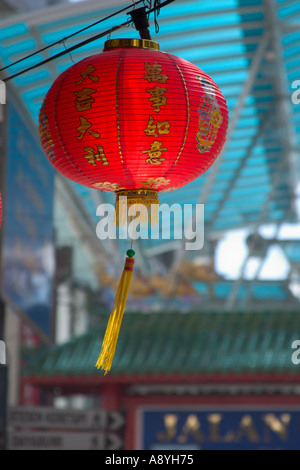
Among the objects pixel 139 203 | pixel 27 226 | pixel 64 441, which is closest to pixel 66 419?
pixel 64 441

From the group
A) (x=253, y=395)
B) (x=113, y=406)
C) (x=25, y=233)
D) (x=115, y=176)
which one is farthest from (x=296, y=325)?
(x=115, y=176)

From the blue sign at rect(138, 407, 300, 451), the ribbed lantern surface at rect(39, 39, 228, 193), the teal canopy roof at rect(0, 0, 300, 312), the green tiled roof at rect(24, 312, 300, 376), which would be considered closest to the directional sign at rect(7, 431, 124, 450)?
the green tiled roof at rect(24, 312, 300, 376)

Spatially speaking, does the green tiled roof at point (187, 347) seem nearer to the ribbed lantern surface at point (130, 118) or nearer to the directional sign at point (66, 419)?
the directional sign at point (66, 419)

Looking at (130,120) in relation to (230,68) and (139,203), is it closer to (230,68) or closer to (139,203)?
(139,203)

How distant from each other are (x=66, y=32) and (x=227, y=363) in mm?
4697

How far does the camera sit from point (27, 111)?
1262 centimetres

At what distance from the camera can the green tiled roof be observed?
12.1m

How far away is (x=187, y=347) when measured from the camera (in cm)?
1266

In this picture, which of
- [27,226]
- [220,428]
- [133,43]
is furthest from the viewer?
[220,428]

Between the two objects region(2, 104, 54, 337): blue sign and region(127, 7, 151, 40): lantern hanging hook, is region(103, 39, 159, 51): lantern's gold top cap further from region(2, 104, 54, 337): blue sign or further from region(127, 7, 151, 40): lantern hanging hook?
region(2, 104, 54, 337): blue sign

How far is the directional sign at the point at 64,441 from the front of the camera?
1056cm

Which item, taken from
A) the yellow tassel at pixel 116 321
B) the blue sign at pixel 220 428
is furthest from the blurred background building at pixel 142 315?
the yellow tassel at pixel 116 321

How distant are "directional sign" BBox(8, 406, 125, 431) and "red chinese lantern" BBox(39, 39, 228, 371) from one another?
5.62 m

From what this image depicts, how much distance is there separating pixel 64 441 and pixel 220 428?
2.38 meters
